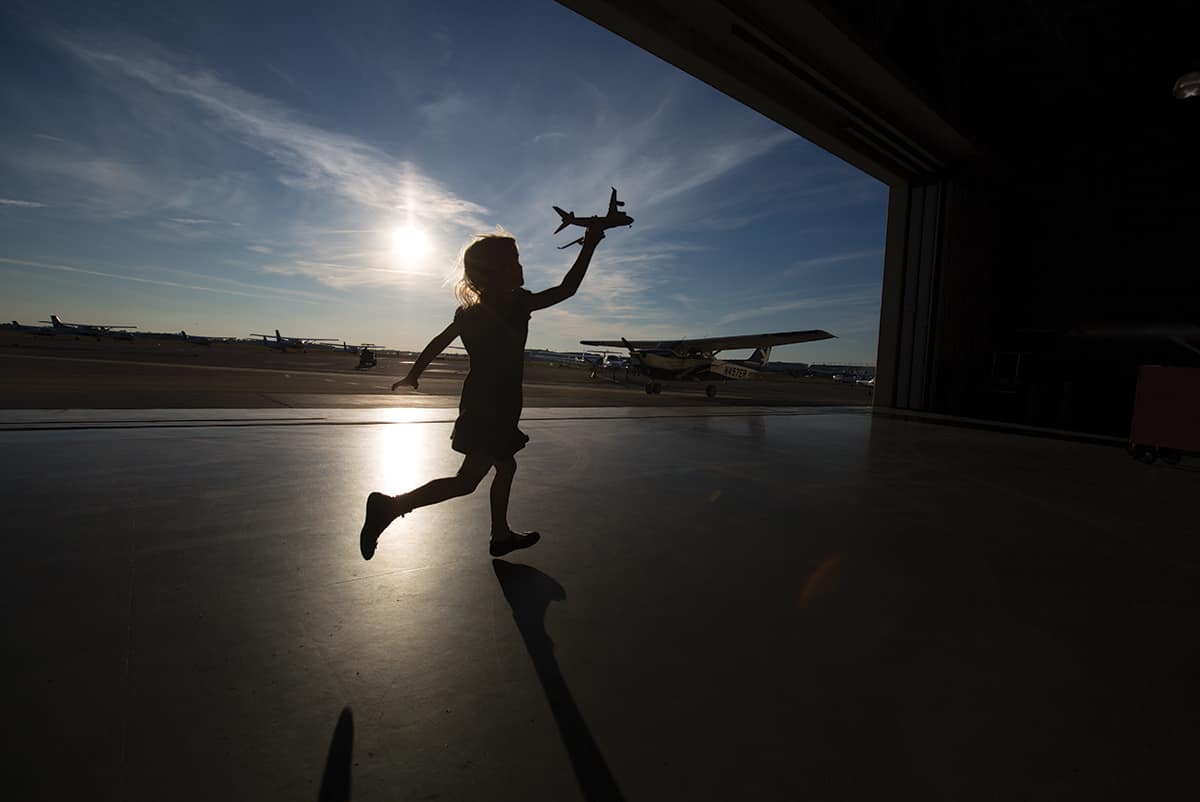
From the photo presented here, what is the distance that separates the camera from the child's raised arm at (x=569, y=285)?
2062 mm

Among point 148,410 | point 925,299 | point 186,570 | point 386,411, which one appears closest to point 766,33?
point 925,299

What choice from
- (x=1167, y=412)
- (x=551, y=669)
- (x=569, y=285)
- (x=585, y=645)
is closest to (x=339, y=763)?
(x=551, y=669)

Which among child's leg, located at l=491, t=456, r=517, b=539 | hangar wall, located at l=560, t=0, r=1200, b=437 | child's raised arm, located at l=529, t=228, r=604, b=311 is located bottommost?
child's leg, located at l=491, t=456, r=517, b=539

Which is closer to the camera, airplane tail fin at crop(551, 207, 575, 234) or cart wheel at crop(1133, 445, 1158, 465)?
airplane tail fin at crop(551, 207, 575, 234)

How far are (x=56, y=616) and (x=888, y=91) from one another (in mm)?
10694

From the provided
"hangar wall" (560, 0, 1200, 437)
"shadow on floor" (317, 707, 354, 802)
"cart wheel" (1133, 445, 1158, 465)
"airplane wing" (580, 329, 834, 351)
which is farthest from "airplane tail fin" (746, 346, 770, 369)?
"shadow on floor" (317, 707, 354, 802)

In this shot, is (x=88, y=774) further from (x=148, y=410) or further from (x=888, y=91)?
(x=888, y=91)

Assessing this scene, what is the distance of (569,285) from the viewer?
6.82 feet

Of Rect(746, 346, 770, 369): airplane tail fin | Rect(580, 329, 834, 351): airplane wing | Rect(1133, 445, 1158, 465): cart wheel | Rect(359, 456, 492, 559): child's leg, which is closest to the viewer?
Rect(359, 456, 492, 559): child's leg

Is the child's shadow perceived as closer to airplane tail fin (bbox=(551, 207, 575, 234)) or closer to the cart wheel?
airplane tail fin (bbox=(551, 207, 575, 234))

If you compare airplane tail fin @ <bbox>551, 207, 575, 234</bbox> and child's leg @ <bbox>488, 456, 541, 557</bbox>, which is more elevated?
airplane tail fin @ <bbox>551, 207, 575, 234</bbox>

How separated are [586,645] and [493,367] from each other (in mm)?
1139

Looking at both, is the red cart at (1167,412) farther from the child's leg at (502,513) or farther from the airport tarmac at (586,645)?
the child's leg at (502,513)

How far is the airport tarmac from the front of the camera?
0.97 m
